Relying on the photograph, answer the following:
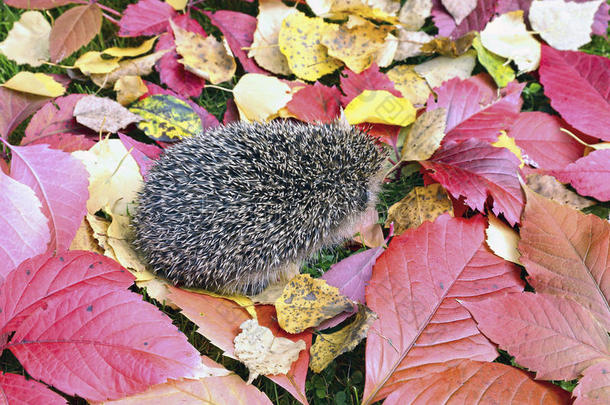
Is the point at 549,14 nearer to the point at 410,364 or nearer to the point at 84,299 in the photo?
the point at 410,364

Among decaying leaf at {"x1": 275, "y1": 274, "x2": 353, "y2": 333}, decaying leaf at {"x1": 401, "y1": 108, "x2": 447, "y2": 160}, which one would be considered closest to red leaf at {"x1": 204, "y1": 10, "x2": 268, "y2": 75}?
decaying leaf at {"x1": 401, "y1": 108, "x2": 447, "y2": 160}

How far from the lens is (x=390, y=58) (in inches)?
143

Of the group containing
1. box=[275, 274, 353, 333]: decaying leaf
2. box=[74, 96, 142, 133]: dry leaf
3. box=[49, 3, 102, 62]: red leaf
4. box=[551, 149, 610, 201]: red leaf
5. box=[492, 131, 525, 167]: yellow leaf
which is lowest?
→ box=[275, 274, 353, 333]: decaying leaf

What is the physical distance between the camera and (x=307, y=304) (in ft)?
8.43

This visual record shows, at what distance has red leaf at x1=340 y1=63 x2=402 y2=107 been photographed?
10.9 feet

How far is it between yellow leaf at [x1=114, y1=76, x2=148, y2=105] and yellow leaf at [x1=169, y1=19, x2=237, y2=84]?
0.34m

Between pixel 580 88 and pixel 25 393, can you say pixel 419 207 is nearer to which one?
pixel 580 88

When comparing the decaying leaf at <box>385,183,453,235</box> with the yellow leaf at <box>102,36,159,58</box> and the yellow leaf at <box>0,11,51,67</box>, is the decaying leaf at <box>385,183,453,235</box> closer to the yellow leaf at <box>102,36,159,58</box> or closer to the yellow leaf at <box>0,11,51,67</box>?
the yellow leaf at <box>102,36,159,58</box>

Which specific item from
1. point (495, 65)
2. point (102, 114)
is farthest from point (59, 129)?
point (495, 65)

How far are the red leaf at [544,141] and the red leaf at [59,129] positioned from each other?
266 cm

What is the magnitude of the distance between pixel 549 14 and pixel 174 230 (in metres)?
3.05

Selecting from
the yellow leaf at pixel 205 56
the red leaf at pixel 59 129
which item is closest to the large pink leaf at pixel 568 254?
the yellow leaf at pixel 205 56

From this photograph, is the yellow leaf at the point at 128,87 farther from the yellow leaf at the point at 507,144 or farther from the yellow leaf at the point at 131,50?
the yellow leaf at the point at 507,144

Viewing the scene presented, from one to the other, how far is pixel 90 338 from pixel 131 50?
2173 mm
